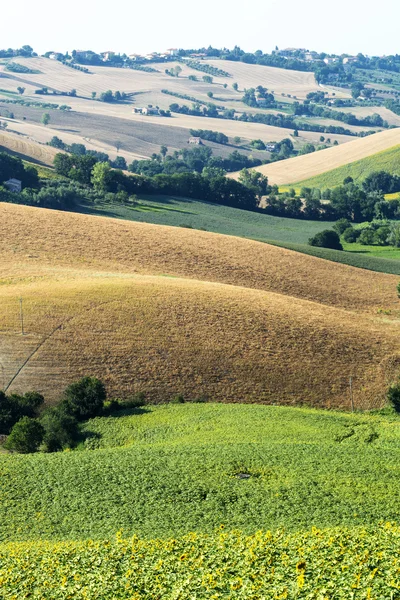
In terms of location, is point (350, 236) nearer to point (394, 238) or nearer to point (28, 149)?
point (394, 238)

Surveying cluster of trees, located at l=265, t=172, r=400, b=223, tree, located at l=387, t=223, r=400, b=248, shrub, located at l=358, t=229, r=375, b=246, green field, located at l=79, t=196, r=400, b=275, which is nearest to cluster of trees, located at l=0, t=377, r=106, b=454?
green field, located at l=79, t=196, r=400, b=275

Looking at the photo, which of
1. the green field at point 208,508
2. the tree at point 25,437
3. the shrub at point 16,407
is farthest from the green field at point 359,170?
the tree at point 25,437

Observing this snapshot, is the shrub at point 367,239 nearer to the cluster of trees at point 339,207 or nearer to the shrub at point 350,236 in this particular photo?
the shrub at point 350,236

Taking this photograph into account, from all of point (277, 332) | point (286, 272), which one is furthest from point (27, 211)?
point (277, 332)

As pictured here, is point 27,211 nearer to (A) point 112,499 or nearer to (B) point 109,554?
(A) point 112,499

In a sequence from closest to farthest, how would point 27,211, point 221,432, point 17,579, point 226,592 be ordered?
1. point 226,592
2. point 17,579
3. point 221,432
4. point 27,211

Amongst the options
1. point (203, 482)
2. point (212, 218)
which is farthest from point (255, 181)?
point (203, 482)
